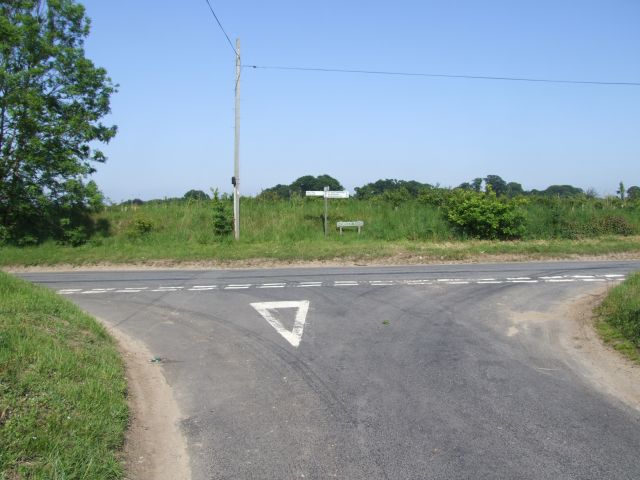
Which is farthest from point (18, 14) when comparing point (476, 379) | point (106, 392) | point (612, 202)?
point (612, 202)

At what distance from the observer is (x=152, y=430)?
5297mm

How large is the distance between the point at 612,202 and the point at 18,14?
89.7 feet

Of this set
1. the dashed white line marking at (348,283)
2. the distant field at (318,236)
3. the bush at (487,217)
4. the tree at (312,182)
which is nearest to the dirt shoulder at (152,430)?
the dashed white line marking at (348,283)

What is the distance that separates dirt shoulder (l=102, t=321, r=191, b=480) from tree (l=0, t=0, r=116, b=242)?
15411 mm

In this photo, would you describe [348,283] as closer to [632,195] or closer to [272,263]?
[272,263]

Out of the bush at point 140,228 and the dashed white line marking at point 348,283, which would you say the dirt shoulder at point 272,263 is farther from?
the bush at point 140,228

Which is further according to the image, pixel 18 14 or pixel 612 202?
pixel 612 202

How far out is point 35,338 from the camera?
19.8ft

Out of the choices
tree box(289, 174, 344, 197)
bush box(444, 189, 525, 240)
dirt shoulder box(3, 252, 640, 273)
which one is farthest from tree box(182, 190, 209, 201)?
tree box(289, 174, 344, 197)

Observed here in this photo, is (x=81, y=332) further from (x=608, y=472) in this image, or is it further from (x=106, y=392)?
(x=608, y=472)

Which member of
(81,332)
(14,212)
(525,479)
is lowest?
(525,479)

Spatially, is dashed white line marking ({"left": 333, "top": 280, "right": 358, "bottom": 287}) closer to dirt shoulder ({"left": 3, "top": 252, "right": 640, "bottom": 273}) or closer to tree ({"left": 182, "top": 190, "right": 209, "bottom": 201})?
dirt shoulder ({"left": 3, "top": 252, "right": 640, "bottom": 273})

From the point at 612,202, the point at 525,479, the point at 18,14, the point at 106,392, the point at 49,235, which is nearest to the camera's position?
A: the point at 525,479

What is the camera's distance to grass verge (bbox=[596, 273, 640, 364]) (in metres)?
7.73
